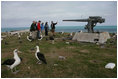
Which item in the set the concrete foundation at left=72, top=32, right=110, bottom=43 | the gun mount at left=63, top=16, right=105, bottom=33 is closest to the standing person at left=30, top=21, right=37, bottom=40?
the concrete foundation at left=72, top=32, right=110, bottom=43

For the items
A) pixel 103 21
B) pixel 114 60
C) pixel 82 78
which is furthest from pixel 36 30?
pixel 82 78

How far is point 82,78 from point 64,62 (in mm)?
2282

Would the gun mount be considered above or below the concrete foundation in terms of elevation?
above

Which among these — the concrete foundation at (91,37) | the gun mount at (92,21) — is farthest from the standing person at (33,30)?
the gun mount at (92,21)

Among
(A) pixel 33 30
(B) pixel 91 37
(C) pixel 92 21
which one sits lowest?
(B) pixel 91 37

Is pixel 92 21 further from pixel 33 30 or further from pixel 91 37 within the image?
pixel 33 30

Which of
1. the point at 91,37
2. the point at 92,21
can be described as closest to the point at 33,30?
the point at 91,37

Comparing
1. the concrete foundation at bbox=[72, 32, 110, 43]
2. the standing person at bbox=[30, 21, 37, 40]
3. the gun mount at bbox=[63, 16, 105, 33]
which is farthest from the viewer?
the gun mount at bbox=[63, 16, 105, 33]

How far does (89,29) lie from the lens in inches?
730

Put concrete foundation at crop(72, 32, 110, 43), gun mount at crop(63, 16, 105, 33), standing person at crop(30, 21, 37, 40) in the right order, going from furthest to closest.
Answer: gun mount at crop(63, 16, 105, 33) → concrete foundation at crop(72, 32, 110, 43) → standing person at crop(30, 21, 37, 40)

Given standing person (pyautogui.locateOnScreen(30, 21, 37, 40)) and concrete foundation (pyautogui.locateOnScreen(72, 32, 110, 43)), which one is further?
concrete foundation (pyautogui.locateOnScreen(72, 32, 110, 43))

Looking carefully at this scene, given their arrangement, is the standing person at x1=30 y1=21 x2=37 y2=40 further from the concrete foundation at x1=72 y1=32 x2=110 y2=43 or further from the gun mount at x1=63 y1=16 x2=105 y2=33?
the gun mount at x1=63 y1=16 x2=105 y2=33

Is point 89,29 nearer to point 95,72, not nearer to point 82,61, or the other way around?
point 82,61

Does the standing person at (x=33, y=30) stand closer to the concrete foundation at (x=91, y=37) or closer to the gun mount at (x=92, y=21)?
the concrete foundation at (x=91, y=37)
